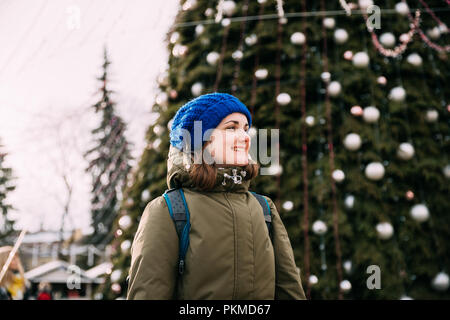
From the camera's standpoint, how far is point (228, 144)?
146 centimetres

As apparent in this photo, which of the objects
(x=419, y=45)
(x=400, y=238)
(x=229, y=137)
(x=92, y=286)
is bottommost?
(x=92, y=286)

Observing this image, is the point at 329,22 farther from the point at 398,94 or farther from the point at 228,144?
the point at 228,144

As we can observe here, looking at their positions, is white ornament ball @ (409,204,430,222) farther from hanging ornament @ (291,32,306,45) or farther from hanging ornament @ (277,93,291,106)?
hanging ornament @ (291,32,306,45)

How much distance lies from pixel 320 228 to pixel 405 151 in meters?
0.88

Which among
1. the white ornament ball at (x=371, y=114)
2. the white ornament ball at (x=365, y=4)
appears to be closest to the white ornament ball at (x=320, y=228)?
the white ornament ball at (x=371, y=114)

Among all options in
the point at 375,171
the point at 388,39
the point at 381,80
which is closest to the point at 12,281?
the point at 375,171

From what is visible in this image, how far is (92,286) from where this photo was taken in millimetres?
14422

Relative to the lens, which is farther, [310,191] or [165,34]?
[165,34]

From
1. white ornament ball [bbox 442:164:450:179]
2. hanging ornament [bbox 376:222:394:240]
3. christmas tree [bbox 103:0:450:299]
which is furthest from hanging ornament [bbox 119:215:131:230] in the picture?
white ornament ball [bbox 442:164:450:179]

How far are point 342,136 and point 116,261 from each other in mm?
2080

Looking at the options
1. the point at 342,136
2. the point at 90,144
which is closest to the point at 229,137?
the point at 342,136

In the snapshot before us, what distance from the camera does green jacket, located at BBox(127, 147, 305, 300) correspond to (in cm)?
123

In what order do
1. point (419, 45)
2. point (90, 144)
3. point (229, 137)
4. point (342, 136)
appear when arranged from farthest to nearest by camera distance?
point (90, 144) → point (419, 45) → point (342, 136) → point (229, 137)

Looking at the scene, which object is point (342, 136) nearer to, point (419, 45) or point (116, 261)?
point (419, 45)
